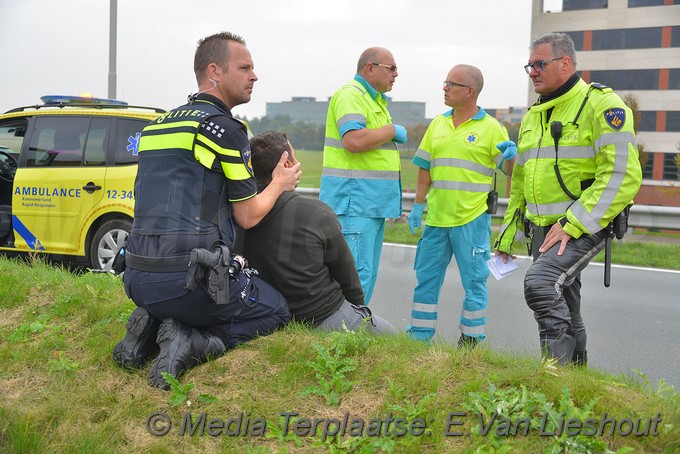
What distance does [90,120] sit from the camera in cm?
821

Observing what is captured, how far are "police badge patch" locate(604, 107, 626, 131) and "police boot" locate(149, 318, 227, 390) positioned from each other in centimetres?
243

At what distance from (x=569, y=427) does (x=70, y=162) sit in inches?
262

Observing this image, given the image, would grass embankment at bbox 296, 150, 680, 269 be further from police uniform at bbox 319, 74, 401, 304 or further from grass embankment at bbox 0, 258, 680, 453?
grass embankment at bbox 0, 258, 680, 453

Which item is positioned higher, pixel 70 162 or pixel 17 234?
pixel 70 162

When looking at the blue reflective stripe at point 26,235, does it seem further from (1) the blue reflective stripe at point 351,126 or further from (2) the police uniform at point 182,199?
(2) the police uniform at point 182,199

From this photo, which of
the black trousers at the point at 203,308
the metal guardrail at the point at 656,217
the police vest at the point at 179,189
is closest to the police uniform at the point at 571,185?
the black trousers at the point at 203,308

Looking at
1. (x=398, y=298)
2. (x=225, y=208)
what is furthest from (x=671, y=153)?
(x=225, y=208)

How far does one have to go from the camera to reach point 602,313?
7445mm

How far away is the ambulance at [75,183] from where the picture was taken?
7.94 m

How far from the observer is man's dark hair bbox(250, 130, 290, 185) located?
429 cm

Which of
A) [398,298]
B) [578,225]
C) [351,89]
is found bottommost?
[398,298]

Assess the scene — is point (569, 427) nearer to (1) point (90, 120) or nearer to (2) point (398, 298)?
(2) point (398, 298)

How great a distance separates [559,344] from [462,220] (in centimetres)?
166

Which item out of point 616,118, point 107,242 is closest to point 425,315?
point 616,118
